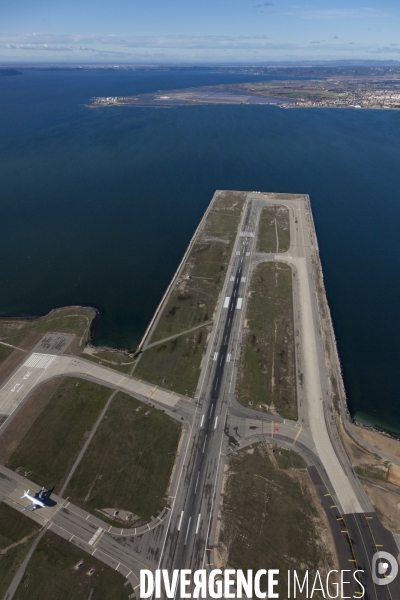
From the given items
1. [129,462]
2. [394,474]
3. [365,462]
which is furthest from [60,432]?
[394,474]

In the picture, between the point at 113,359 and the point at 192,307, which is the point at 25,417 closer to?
the point at 113,359

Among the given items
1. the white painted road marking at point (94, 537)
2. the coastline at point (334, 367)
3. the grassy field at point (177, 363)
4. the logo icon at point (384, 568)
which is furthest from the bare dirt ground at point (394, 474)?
the white painted road marking at point (94, 537)

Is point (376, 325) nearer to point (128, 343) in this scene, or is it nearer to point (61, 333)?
point (128, 343)

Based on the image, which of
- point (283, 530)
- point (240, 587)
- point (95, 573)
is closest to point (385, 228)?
point (283, 530)

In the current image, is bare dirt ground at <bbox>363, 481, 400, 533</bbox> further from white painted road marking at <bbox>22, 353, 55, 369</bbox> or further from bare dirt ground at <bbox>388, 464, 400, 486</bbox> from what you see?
white painted road marking at <bbox>22, 353, 55, 369</bbox>

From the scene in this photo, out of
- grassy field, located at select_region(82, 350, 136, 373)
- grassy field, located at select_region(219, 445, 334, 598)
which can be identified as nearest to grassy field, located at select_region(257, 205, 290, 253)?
grassy field, located at select_region(82, 350, 136, 373)

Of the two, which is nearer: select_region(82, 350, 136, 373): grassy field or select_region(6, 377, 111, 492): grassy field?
select_region(6, 377, 111, 492): grassy field
